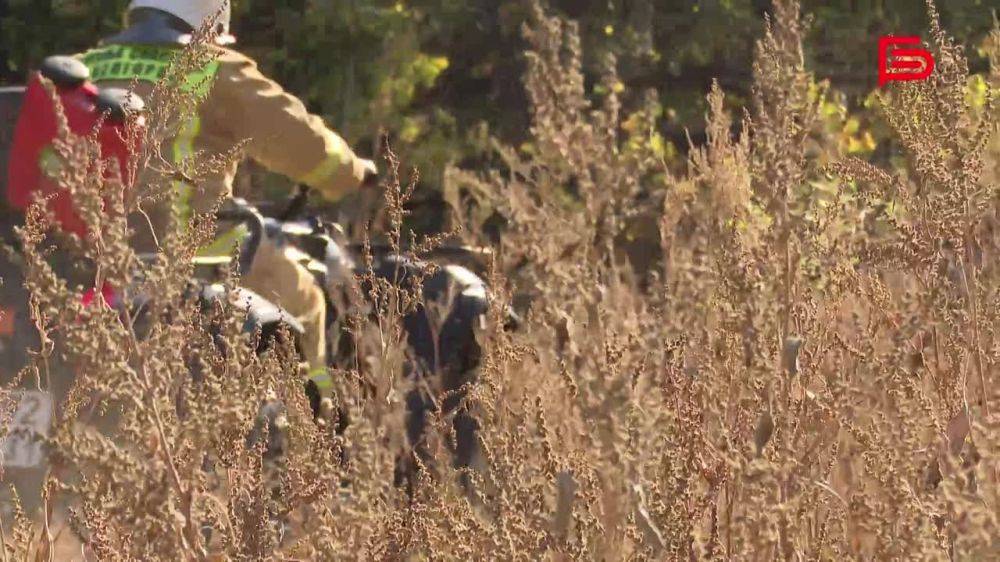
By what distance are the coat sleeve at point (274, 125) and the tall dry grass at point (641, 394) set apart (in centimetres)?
253

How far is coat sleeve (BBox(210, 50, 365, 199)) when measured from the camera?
6.10 m

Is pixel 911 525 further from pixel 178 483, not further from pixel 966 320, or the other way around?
pixel 178 483

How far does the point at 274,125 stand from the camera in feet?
20.1

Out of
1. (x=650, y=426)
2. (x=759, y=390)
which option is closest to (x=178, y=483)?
(x=650, y=426)

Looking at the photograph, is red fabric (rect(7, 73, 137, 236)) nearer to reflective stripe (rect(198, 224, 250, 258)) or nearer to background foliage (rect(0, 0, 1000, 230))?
reflective stripe (rect(198, 224, 250, 258))

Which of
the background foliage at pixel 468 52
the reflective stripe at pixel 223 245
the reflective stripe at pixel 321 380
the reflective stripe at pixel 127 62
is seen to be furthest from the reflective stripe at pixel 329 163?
the background foliage at pixel 468 52

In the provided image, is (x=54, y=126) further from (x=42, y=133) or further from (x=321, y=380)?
(x=321, y=380)

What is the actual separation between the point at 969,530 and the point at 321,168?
413cm

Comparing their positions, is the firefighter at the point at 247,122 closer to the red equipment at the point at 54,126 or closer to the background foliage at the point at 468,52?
the red equipment at the point at 54,126

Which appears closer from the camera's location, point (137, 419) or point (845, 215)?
point (137, 419)

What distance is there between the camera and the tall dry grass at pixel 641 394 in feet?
8.37

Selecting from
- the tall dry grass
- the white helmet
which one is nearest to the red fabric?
the white helmet

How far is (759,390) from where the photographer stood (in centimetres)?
272

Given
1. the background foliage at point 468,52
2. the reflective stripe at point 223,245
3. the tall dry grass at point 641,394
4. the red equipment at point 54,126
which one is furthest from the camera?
the background foliage at point 468,52
